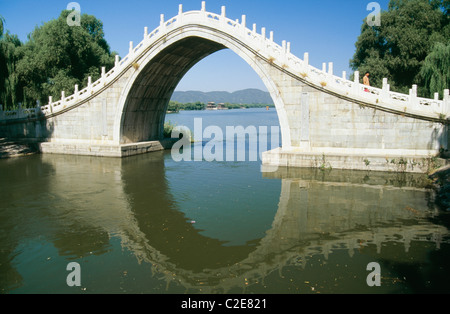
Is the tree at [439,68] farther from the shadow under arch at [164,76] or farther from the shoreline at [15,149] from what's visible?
the shoreline at [15,149]

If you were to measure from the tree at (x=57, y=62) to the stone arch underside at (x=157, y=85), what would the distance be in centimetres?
888

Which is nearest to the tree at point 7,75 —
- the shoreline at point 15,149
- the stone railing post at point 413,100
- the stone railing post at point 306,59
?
the shoreline at point 15,149

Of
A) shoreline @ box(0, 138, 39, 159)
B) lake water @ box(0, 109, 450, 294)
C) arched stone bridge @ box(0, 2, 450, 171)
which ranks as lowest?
lake water @ box(0, 109, 450, 294)

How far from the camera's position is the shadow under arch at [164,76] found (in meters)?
18.9

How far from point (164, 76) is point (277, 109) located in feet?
35.9

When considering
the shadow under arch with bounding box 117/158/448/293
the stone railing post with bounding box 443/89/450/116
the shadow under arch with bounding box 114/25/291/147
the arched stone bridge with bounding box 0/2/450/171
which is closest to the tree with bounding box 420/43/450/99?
the arched stone bridge with bounding box 0/2/450/171

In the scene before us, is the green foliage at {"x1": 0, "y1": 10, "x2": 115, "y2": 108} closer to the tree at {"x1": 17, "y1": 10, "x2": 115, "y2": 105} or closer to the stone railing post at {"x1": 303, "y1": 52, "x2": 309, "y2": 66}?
the tree at {"x1": 17, "y1": 10, "x2": 115, "y2": 105}

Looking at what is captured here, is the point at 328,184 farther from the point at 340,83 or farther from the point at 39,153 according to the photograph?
the point at 39,153

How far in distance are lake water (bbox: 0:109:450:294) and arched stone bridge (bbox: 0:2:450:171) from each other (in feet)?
5.55

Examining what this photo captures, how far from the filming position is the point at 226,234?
9.30m

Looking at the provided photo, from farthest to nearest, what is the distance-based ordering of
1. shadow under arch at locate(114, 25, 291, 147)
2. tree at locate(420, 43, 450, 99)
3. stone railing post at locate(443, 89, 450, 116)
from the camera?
tree at locate(420, 43, 450, 99) → shadow under arch at locate(114, 25, 291, 147) → stone railing post at locate(443, 89, 450, 116)

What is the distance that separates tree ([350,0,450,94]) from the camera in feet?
84.5

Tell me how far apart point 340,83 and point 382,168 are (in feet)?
14.5

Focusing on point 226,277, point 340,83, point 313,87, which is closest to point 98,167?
point 313,87
